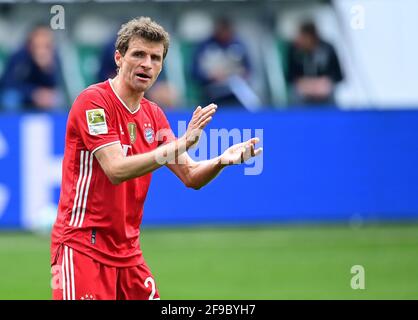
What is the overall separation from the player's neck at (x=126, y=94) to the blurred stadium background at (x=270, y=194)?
448 centimetres

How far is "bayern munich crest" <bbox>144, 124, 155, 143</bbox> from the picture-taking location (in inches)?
297

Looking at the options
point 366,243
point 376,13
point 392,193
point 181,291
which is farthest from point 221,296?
point 376,13

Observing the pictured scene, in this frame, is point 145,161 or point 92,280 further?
point 92,280

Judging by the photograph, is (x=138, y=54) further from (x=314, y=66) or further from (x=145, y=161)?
(x=314, y=66)

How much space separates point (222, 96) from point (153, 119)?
341 inches

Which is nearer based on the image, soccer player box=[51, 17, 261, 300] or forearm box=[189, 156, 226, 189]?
soccer player box=[51, 17, 261, 300]

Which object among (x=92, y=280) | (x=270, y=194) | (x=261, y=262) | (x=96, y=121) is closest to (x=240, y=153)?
(x=96, y=121)

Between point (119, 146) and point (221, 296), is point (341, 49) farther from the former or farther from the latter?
point (119, 146)

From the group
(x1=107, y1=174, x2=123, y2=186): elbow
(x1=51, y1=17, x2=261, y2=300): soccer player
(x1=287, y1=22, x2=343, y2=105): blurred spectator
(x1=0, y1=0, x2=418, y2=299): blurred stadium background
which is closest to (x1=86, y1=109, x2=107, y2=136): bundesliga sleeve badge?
(x1=51, y1=17, x2=261, y2=300): soccer player

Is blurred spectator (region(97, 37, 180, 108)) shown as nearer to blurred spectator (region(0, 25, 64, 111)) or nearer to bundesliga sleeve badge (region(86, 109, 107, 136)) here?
blurred spectator (region(0, 25, 64, 111))

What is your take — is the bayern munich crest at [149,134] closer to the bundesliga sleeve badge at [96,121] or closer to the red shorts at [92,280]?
the bundesliga sleeve badge at [96,121]

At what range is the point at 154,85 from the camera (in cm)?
1620

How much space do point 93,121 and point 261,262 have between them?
6.58 m

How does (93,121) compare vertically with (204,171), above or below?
above
